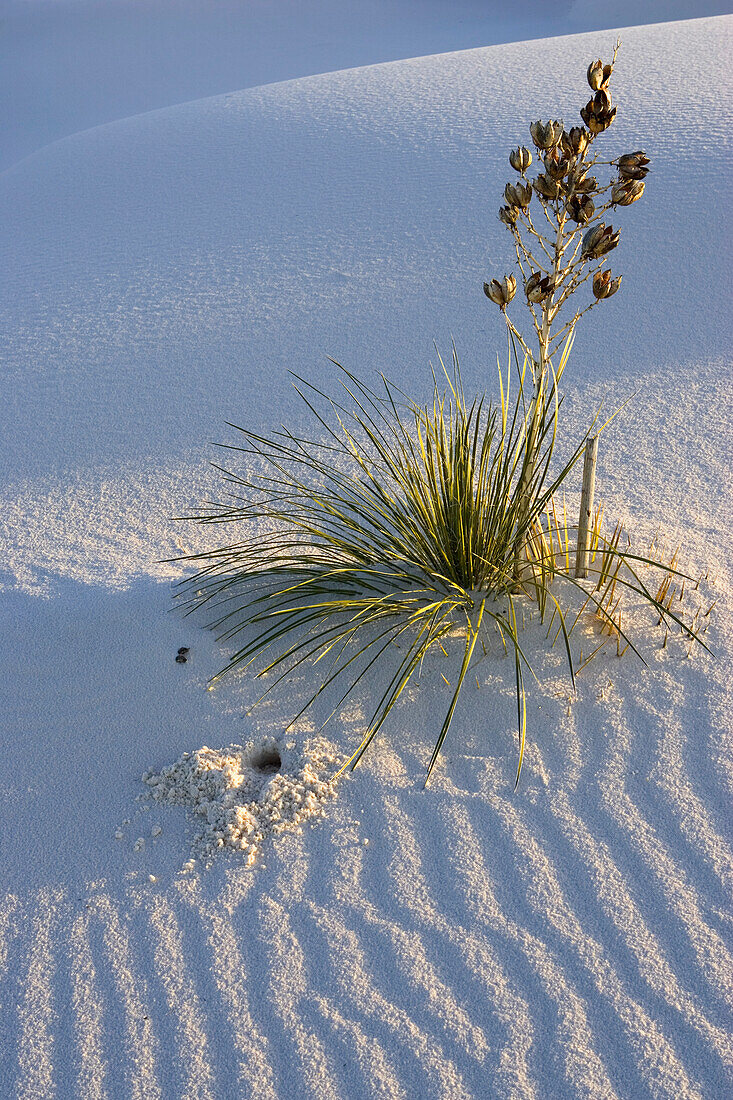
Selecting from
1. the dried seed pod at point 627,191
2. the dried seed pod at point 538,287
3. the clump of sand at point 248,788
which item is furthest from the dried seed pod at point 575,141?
the clump of sand at point 248,788

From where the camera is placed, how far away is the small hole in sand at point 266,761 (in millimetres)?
1914

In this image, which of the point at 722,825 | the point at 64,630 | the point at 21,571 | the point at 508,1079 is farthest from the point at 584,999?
the point at 21,571

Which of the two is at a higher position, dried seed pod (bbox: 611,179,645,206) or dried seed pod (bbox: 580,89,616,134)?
dried seed pod (bbox: 580,89,616,134)

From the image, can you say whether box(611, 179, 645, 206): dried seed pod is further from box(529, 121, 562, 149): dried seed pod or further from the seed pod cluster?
box(529, 121, 562, 149): dried seed pod

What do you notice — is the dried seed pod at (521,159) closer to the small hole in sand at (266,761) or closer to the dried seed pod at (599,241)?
the dried seed pod at (599,241)

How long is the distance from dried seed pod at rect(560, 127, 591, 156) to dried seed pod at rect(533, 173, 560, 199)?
0.18 feet

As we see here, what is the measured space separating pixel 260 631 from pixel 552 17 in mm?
12624

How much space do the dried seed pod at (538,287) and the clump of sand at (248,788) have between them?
101 cm

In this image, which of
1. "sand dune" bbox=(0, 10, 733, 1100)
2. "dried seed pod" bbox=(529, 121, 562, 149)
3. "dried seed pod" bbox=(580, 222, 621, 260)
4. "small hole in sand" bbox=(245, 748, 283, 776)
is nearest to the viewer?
"sand dune" bbox=(0, 10, 733, 1100)

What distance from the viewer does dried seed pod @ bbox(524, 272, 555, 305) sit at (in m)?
1.79

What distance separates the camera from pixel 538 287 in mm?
1812

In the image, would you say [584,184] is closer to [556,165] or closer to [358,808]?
Answer: [556,165]

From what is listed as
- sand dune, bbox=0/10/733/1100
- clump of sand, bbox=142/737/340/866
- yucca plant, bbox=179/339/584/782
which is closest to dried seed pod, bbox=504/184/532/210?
yucca plant, bbox=179/339/584/782

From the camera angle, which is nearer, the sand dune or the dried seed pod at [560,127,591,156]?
the sand dune
